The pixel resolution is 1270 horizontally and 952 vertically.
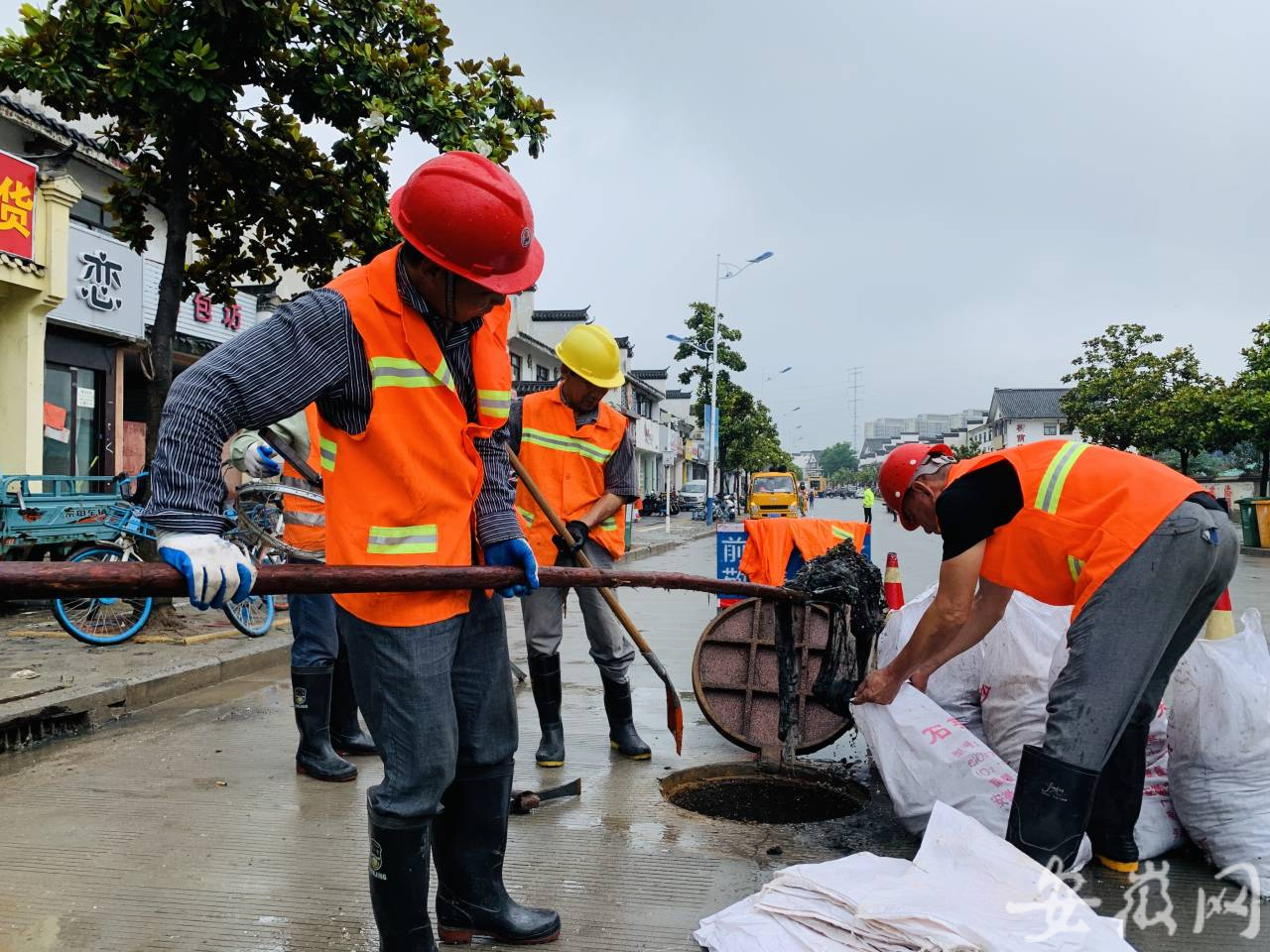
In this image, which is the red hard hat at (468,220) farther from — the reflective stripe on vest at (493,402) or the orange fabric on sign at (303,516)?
the orange fabric on sign at (303,516)

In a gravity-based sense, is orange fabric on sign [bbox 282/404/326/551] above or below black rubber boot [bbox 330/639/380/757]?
above

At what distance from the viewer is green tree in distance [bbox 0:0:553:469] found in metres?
6.68

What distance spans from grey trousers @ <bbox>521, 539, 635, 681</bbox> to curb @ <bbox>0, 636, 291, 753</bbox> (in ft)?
8.46

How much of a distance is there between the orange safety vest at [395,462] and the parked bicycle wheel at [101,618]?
5570 mm

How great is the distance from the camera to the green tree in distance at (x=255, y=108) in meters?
6.68

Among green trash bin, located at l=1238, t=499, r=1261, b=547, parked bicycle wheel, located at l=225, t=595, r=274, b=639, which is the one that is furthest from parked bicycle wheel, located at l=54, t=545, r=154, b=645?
green trash bin, located at l=1238, t=499, r=1261, b=547

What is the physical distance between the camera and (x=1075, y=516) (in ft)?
9.24

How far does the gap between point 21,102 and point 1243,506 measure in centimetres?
2330

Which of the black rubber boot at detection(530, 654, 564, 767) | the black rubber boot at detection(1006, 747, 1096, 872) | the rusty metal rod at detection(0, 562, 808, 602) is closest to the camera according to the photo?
the rusty metal rod at detection(0, 562, 808, 602)

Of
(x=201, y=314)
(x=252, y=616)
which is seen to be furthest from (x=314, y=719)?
(x=201, y=314)

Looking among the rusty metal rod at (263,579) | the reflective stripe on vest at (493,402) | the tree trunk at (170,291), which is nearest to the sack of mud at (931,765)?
the rusty metal rod at (263,579)

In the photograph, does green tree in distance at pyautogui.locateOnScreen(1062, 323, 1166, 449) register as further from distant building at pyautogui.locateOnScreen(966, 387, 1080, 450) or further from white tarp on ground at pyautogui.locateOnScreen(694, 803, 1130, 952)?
distant building at pyautogui.locateOnScreen(966, 387, 1080, 450)

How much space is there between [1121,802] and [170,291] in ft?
24.4

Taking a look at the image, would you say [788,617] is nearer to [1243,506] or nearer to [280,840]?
[280,840]
